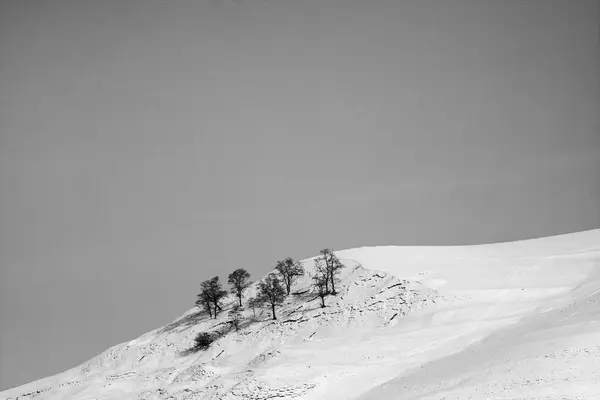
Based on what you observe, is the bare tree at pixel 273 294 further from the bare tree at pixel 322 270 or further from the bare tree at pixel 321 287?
the bare tree at pixel 322 270

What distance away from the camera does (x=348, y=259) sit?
87.9 meters

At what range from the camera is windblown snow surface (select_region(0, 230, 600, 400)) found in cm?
3791

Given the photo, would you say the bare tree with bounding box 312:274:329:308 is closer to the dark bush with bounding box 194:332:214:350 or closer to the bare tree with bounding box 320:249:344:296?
the bare tree with bounding box 320:249:344:296

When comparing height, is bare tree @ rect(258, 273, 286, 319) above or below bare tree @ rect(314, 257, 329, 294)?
below

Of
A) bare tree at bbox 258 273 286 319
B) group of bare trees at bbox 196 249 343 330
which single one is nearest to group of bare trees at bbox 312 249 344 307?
group of bare trees at bbox 196 249 343 330

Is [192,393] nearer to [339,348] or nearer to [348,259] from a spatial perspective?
[339,348]

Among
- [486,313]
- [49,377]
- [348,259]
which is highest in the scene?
[348,259]

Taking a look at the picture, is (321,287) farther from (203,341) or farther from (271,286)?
(203,341)

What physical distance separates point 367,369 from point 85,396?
1491 inches

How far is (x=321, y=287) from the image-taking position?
7362 centimetres

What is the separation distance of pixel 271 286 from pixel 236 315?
303 inches

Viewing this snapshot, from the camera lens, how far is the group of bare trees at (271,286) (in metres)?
77.6

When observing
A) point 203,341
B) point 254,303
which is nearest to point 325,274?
point 254,303

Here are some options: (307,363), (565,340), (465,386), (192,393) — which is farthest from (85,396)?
(565,340)
